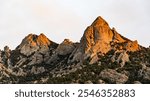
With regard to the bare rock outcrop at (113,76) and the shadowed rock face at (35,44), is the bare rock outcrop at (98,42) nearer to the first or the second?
the bare rock outcrop at (113,76)

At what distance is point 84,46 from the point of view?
5438 inches

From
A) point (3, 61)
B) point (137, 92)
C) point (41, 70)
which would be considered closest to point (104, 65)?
point (41, 70)

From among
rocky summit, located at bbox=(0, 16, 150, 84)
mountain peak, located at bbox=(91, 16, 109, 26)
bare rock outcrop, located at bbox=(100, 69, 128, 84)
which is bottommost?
bare rock outcrop, located at bbox=(100, 69, 128, 84)

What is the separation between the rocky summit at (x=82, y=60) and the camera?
11569 centimetres

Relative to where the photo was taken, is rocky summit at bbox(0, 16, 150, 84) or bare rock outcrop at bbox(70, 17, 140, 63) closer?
rocky summit at bbox(0, 16, 150, 84)

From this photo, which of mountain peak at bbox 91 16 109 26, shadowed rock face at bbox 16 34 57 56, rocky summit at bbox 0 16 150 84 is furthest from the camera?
shadowed rock face at bbox 16 34 57 56

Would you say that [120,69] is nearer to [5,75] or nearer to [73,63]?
[73,63]

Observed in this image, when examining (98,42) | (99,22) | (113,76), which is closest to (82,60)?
(98,42)

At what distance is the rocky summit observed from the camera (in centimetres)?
11569

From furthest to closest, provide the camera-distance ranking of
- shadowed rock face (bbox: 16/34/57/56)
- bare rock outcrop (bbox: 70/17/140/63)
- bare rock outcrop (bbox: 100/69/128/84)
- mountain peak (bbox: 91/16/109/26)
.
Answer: shadowed rock face (bbox: 16/34/57/56), mountain peak (bbox: 91/16/109/26), bare rock outcrop (bbox: 70/17/140/63), bare rock outcrop (bbox: 100/69/128/84)

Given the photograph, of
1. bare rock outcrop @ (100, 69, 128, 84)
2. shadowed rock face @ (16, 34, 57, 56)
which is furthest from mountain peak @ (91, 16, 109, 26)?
bare rock outcrop @ (100, 69, 128, 84)

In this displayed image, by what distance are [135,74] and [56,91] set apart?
9091 centimetres

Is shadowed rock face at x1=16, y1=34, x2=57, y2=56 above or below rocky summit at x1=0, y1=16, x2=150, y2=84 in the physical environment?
above

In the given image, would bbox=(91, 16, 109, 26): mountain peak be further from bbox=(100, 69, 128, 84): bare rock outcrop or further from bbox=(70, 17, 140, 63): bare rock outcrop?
bbox=(100, 69, 128, 84): bare rock outcrop
